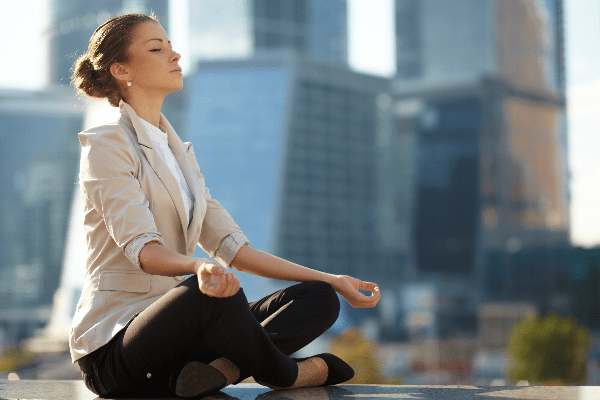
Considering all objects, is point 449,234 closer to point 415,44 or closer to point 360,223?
point 360,223

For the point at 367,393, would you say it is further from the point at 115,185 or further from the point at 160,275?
the point at 115,185

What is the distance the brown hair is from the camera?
9.32 ft

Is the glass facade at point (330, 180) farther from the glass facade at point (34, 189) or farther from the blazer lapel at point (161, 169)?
the blazer lapel at point (161, 169)

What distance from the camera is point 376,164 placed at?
72.2 meters

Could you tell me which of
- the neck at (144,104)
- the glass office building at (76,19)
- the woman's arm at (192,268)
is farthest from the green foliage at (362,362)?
the glass office building at (76,19)

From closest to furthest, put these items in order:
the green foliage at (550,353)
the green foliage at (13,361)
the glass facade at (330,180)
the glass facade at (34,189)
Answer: the green foliage at (550,353)
the green foliage at (13,361)
the glass facade at (330,180)
the glass facade at (34,189)

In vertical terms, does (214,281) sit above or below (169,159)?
below

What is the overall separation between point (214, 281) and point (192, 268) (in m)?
0.15

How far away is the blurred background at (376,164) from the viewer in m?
62.1

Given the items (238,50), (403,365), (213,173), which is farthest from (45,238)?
(403,365)

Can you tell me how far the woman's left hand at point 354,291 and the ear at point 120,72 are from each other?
4.22ft

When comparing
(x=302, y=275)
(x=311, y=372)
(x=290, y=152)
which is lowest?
(x=311, y=372)

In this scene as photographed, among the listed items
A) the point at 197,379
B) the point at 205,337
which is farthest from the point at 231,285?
the point at 197,379

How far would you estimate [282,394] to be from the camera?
8.77ft
